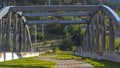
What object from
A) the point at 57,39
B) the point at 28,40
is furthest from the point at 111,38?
the point at 57,39

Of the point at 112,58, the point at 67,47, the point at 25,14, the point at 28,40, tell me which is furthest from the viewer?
the point at 67,47

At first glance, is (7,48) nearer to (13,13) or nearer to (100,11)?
(13,13)

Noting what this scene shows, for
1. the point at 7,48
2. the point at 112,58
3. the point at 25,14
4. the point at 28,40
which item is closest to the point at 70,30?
the point at 28,40

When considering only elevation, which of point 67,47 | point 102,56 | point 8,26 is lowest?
point 67,47

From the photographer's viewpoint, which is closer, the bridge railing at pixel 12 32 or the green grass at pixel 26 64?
the green grass at pixel 26 64

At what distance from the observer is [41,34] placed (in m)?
112

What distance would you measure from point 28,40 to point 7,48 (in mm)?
15180

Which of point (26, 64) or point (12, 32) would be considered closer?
point (26, 64)

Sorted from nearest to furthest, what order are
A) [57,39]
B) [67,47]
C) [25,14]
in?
[25,14] → [67,47] → [57,39]

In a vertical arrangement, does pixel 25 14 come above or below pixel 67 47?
above

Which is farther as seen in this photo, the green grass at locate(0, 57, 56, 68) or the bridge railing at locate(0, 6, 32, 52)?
the bridge railing at locate(0, 6, 32, 52)

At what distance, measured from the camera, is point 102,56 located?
1176 inches

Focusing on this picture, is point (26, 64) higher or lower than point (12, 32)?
lower

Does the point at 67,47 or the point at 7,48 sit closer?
the point at 7,48
